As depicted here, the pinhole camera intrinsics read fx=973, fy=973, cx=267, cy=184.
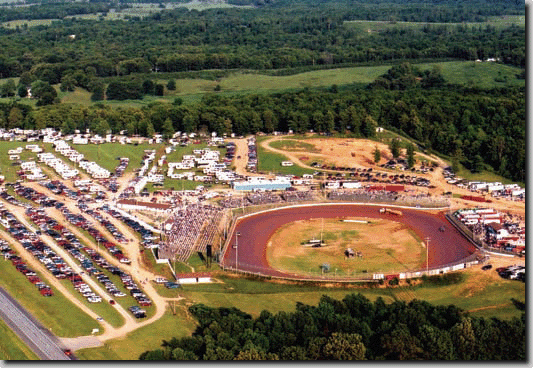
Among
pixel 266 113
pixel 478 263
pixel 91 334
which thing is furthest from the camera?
pixel 266 113

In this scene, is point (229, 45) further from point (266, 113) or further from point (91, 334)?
point (91, 334)

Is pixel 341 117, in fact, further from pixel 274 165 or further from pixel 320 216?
pixel 320 216

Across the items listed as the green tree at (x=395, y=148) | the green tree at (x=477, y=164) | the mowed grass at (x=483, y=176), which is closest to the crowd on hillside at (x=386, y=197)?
the mowed grass at (x=483, y=176)

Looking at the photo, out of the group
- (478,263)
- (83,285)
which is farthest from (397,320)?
(83,285)

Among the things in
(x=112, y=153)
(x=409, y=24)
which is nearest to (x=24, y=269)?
(x=112, y=153)

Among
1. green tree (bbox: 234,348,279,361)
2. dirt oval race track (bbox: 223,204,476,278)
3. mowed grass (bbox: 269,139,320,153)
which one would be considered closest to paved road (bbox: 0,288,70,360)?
green tree (bbox: 234,348,279,361)

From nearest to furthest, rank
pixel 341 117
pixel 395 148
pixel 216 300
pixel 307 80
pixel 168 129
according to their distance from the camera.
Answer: pixel 216 300 → pixel 395 148 → pixel 168 129 → pixel 341 117 → pixel 307 80

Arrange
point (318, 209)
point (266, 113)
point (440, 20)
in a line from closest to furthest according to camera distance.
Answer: point (318, 209), point (266, 113), point (440, 20)
